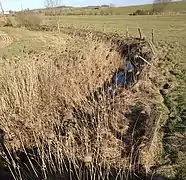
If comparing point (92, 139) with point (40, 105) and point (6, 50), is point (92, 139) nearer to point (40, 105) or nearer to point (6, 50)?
point (40, 105)

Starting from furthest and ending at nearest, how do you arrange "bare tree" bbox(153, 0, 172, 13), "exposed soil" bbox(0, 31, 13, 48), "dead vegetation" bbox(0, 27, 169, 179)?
1. "bare tree" bbox(153, 0, 172, 13)
2. "exposed soil" bbox(0, 31, 13, 48)
3. "dead vegetation" bbox(0, 27, 169, 179)

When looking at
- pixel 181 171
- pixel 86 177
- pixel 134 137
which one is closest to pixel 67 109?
pixel 134 137

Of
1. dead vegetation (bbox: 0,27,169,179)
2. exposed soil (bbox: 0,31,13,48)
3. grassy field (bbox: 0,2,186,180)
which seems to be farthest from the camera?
exposed soil (bbox: 0,31,13,48)

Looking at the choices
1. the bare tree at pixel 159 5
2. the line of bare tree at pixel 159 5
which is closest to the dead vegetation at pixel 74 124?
the bare tree at pixel 159 5

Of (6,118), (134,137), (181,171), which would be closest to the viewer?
(181,171)

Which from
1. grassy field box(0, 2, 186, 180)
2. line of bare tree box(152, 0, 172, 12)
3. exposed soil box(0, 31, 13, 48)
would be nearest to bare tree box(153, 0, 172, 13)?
line of bare tree box(152, 0, 172, 12)

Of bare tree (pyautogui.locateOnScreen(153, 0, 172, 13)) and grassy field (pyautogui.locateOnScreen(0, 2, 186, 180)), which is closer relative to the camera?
grassy field (pyautogui.locateOnScreen(0, 2, 186, 180))

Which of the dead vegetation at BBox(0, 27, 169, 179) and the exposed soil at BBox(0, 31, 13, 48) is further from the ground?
the dead vegetation at BBox(0, 27, 169, 179)

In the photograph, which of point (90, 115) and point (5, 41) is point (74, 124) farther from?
point (5, 41)

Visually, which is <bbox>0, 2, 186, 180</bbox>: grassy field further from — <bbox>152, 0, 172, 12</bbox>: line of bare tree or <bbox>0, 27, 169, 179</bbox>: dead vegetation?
<bbox>152, 0, 172, 12</bbox>: line of bare tree

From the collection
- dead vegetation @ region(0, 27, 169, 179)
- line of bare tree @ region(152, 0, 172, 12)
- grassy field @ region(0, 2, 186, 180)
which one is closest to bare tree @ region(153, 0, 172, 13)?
line of bare tree @ region(152, 0, 172, 12)

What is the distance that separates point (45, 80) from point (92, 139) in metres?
3.96

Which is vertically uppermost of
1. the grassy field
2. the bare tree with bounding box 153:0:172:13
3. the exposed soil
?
the grassy field

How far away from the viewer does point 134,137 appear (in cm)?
1009
